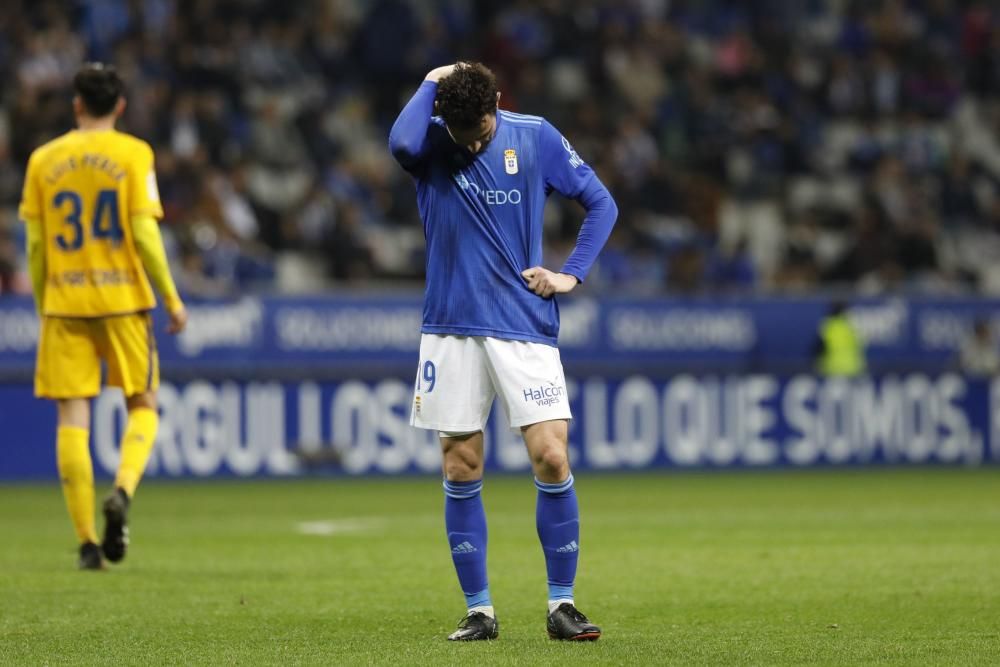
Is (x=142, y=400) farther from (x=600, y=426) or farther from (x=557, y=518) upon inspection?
(x=600, y=426)

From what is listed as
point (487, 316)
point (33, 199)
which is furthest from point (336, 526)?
point (487, 316)

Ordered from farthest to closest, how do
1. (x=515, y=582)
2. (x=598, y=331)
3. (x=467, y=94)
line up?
(x=598, y=331)
(x=515, y=582)
(x=467, y=94)

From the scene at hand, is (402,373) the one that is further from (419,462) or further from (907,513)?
(907,513)

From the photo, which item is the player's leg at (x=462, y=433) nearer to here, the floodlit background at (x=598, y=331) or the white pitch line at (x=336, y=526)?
the floodlit background at (x=598, y=331)

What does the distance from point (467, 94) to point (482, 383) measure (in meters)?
1.05

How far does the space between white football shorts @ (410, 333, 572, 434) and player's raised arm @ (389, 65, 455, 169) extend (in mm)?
679

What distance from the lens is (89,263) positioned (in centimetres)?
857

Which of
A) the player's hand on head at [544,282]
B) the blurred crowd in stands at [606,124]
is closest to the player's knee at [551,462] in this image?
the player's hand on head at [544,282]

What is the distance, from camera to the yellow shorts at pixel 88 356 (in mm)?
8547

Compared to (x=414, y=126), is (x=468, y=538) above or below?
below

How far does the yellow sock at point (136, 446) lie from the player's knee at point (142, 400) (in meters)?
0.02

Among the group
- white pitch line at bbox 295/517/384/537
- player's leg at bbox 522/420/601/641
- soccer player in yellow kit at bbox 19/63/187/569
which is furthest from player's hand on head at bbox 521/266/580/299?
white pitch line at bbox 295/517/384/537

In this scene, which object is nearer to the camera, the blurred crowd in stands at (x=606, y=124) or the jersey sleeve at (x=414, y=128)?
the jersey sleeve at (x=414, y=128)

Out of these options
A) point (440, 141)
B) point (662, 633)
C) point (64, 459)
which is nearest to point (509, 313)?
point (440, 141)
